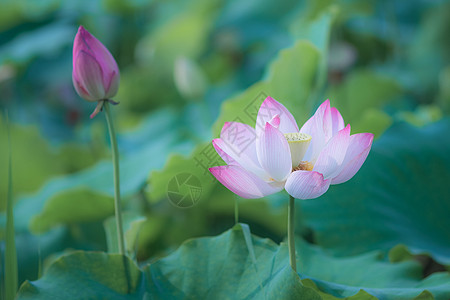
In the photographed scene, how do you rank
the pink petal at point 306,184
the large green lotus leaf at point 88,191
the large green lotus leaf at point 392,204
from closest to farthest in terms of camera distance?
the pink petal at point 306,184, the large green lotus leaf at point 392,204, the large green lotus leaf at point 88,191

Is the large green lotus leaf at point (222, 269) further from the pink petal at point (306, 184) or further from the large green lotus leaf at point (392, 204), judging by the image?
the large green lotus leaf at point (392, 204)

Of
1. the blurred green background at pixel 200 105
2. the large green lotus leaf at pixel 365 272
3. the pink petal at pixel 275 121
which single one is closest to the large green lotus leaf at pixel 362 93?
the blurred green background at pixel 200 105

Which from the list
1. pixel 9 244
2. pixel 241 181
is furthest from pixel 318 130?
pixel 9 244

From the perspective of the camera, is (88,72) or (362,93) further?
(362,93)

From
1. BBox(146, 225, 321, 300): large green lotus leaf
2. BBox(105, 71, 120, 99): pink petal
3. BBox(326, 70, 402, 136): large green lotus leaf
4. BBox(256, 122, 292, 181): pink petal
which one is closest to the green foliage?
BBox(146, 225, 321, 300): large green lotus leaf

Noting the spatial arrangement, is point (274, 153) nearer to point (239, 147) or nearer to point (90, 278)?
point (239, 147)
